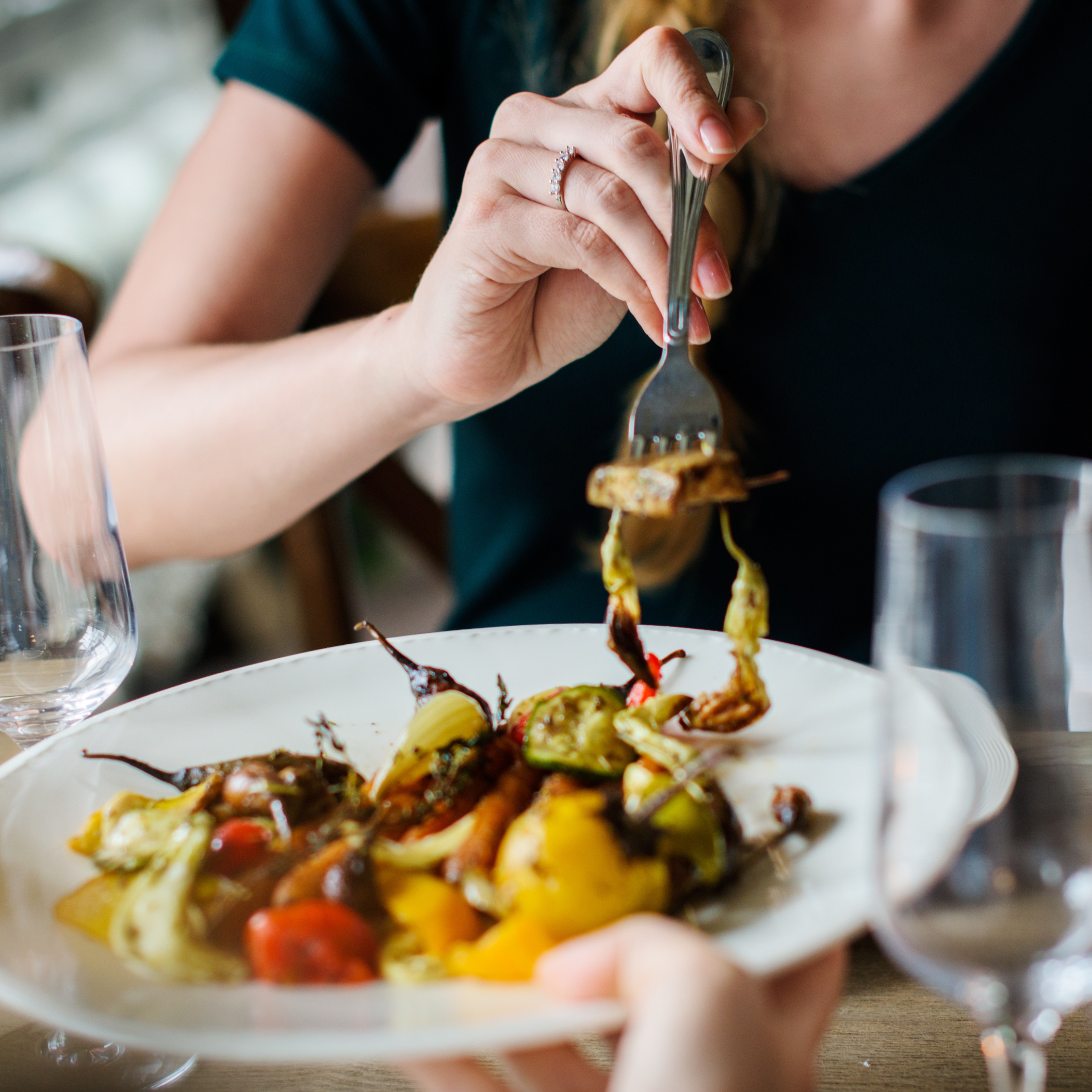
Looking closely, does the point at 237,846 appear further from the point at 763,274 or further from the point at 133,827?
the point at 763,274

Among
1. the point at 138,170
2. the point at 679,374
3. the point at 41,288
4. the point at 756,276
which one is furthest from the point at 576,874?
the point at 138,170

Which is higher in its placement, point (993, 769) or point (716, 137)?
point (716, 137)

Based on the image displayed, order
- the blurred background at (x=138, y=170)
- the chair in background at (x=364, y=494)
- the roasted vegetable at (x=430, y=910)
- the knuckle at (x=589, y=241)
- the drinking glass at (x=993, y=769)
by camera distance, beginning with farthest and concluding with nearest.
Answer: the blurred background at (x=138, y=170) → the chair in background at (x=364, y=494) → the knuckle at (x=589, y=241) → the roasted vegetable at (x=430, y=910) → the drinking glass at (x=993, y=769)

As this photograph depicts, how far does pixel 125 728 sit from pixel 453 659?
196mm

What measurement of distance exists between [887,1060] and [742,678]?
19 cm

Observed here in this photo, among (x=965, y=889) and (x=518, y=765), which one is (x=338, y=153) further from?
(x=965, y=889)

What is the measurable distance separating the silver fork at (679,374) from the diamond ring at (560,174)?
2.5 inches

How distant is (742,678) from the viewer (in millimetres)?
584

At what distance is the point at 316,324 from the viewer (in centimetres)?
147

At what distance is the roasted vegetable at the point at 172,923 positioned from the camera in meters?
0.41

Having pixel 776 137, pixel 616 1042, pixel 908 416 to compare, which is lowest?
pixel 616 1042

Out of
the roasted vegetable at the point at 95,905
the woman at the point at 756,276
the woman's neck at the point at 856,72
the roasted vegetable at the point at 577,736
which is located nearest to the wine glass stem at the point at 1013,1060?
the roasted vegetable at the point at 577,736

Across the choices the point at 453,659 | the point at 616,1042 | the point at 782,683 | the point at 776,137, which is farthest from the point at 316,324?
the point at 616,1042

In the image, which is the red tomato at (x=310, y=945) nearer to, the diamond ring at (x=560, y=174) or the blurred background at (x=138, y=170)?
the diamond ring at (x=560, y=174)
